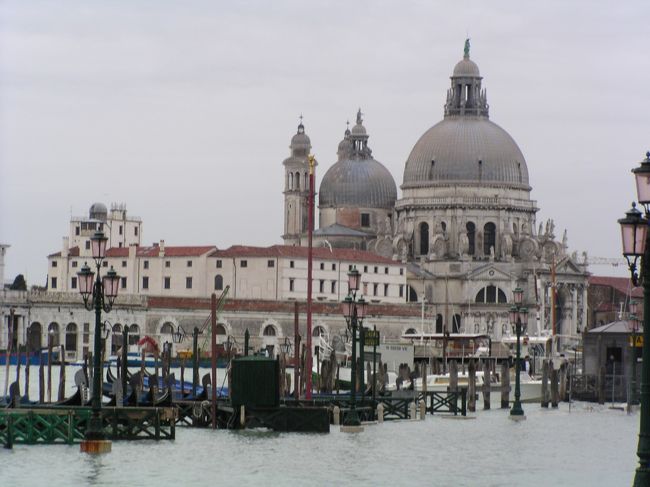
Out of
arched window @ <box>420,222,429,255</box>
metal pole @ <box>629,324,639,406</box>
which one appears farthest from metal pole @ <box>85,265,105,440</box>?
arched window @ <box>420,222,429,255</box>

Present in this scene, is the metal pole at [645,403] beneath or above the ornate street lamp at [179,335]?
beneath

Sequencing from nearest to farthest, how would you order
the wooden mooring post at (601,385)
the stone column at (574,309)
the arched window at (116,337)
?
the wooden mooring post at (601,385), the arched window at (116,337), the stone column at (574,309)

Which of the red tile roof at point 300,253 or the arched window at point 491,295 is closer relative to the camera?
the red tile roof at point 300,253

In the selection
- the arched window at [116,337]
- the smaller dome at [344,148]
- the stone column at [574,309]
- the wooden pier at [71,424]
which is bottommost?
the wooden pier at [71,424]

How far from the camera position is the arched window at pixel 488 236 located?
124062 millimetres

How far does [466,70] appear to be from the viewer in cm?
12569

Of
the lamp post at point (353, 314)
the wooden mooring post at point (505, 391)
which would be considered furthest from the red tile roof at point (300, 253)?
the lamp post at point (353, 314)

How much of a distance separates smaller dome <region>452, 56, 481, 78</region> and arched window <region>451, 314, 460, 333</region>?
Answer: 16021 mm

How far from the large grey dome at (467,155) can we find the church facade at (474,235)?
0.06 metres

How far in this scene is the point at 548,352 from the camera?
9538 cm

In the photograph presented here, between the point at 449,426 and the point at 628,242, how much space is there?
76.9ft

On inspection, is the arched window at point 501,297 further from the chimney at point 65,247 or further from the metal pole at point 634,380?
the metal pole at point 634,380

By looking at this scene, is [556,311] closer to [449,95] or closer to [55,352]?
[449,95]

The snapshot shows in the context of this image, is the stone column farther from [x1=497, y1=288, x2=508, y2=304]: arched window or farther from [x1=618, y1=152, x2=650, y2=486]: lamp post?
[x1=618, y1=152, x2=650, y2=486]: lamp post
